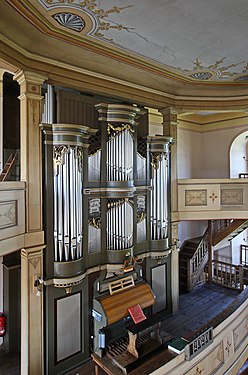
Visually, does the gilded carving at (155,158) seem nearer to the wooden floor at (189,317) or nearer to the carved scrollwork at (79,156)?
the carved scrollwork at (79,156)

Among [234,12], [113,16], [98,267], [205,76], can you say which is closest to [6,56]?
[113,16]

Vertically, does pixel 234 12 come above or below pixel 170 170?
above

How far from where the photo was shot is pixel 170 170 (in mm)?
6488

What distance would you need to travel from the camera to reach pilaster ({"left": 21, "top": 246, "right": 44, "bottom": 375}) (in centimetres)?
418

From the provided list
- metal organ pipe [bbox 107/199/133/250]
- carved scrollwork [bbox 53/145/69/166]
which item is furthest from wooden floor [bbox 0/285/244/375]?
carved scrollwork [bbox 53/145/69/166]

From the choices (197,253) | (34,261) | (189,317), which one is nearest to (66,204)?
(34,261)

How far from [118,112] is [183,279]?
5.44 m

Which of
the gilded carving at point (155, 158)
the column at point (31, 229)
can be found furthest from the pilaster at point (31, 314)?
the gilded carving at point (155, 158)

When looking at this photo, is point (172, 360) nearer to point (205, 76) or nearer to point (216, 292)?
point (216, 292)

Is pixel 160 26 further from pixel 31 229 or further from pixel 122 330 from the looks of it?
pixel 122 330

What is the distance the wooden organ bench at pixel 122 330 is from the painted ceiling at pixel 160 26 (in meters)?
4.50

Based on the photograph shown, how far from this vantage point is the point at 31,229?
4246 millimetres

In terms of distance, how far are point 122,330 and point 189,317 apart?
2.01 meters

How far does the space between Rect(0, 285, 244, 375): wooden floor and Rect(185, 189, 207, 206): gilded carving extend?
2.71 meters
